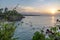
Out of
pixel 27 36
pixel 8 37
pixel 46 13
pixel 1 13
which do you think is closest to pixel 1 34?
pixel 8 37

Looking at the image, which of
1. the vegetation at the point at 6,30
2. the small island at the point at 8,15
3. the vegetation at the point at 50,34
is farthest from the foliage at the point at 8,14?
the vegetation at the point at 50,34

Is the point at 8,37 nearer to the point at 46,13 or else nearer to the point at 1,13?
the point at 1,13

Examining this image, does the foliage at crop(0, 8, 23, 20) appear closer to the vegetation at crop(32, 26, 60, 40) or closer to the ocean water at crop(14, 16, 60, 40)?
the ocean water at crop(14, 16, 60, 40)

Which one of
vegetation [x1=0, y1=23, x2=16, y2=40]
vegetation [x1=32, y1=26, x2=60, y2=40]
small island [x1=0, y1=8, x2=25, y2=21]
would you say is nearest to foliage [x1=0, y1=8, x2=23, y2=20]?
small island [x1=0, y1=8, x2=25, y2=21]

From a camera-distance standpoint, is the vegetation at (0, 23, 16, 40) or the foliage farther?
the foliage

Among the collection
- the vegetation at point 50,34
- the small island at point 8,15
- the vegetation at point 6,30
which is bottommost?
the vegetation at point 50,34

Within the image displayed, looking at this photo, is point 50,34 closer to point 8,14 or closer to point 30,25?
point 30,25

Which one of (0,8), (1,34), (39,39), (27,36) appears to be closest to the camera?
(1,34)

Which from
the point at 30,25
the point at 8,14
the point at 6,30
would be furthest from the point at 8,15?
the point at 30,25

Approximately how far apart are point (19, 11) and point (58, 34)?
0.75 meters

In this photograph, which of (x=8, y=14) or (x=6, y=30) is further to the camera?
(x=8, y=14)

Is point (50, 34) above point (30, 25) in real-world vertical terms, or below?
below

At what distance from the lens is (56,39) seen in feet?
6.67

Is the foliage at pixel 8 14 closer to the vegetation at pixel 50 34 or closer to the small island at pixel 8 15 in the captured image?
the small island at pixel 8 15
